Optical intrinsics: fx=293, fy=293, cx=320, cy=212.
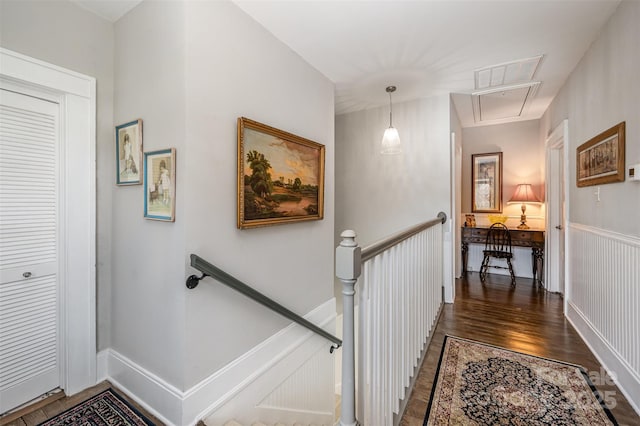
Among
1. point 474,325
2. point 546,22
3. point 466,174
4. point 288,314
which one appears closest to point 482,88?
point 546,22

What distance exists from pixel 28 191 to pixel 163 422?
5.08 feet

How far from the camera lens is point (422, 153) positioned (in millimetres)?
3678

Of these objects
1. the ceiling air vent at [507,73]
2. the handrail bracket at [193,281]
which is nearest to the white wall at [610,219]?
the ceiling air vent at [507,73]

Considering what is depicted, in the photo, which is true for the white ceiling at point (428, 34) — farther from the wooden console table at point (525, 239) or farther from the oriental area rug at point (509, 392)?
the oriental area rug at point (509, 392)

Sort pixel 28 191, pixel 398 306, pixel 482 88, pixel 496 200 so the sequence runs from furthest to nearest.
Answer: pixel 496 200 < pixel 482 88 < pixel 28 191 < pixel 398 306

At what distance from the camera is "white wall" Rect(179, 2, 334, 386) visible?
1639 millimetres

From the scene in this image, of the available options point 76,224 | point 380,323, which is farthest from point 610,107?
point 76,224

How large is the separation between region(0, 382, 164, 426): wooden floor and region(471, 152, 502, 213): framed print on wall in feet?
17.1

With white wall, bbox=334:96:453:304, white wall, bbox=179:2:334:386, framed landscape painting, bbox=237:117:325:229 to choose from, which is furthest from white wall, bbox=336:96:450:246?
white wall, bbox=179:2:334:386

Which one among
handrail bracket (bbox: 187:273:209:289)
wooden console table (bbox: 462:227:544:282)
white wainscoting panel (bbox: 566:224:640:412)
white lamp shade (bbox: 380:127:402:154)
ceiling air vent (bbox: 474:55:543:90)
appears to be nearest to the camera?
handrail bracket (bbox: 187:273:209:289)

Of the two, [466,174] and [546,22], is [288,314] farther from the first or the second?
[466,174]

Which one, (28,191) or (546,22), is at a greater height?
(546,22)

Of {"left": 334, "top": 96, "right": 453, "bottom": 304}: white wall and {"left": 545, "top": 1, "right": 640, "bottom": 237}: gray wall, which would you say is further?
{"left": 334, "top": 96, "right": 453, "bottom": 304}: white wall

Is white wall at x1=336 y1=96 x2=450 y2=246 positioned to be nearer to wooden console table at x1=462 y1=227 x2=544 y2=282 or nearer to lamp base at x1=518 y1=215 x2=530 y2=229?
Result: wooden console table at x1=462 y1=227 x2=544 y2=282
